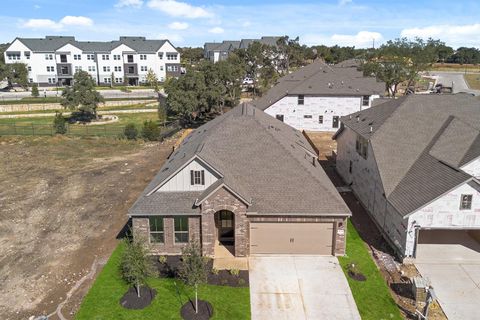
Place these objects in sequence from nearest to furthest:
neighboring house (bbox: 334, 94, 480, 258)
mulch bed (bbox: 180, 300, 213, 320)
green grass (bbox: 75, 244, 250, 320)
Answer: mulch bed (bbox: 180, 300, 213, 320)
green grass (bbox: 75, 244, 250, 320)
neighboring house (bbox: 334, 94, 480, 258)

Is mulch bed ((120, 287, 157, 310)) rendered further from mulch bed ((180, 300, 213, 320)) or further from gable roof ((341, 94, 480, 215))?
gable roof ((341, 94, 480, 215))

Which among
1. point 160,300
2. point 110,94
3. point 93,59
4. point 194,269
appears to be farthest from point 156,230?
point 93,59

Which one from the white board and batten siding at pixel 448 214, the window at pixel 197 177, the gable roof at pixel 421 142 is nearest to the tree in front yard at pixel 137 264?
the window at pixel 197 177

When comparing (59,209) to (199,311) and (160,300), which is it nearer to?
(160,300)

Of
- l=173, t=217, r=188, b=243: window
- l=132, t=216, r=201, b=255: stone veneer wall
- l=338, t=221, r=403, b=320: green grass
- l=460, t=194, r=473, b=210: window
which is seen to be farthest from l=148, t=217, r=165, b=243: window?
l=460, t=194, r=473, b=210: window

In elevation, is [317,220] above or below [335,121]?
below

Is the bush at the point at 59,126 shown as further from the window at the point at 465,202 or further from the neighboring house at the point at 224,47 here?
the neighboring house at the point at 224,47
